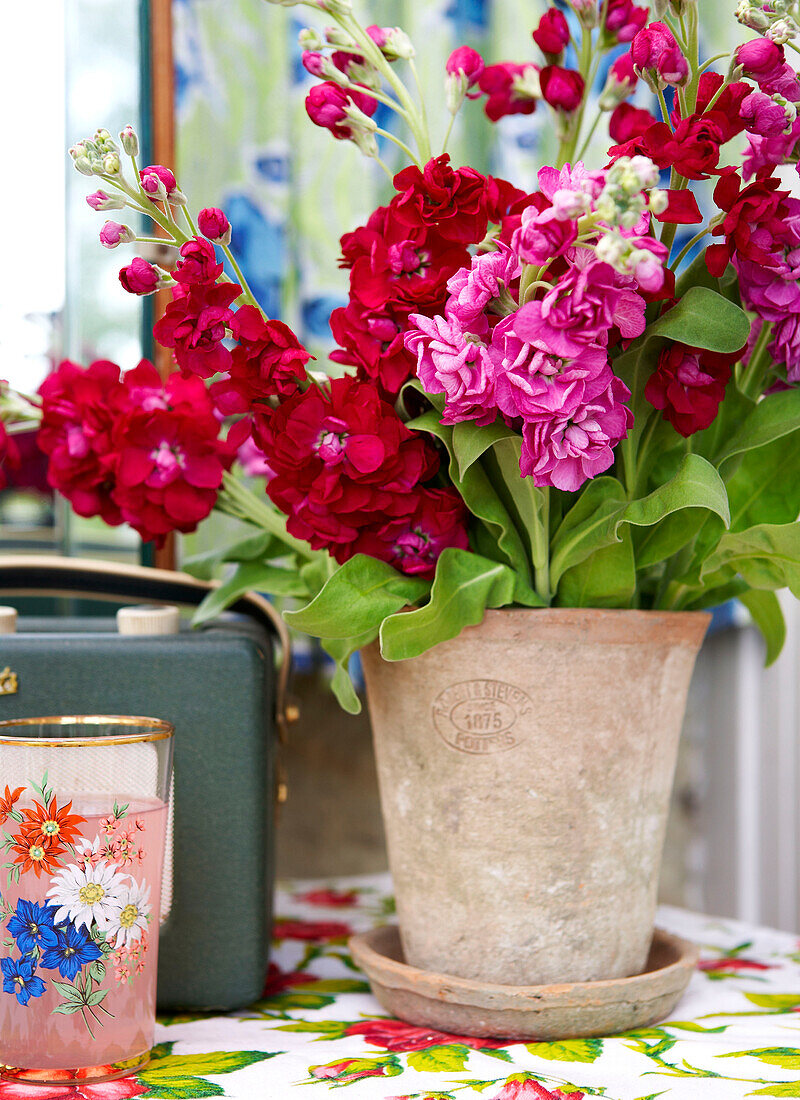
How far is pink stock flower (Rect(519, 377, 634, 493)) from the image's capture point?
1.43 feet

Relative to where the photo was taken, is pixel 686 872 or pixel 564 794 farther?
pixel 686 872

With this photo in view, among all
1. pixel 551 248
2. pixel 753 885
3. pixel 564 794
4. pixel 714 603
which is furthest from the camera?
pixel 753 885

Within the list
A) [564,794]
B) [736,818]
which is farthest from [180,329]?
[736,818]

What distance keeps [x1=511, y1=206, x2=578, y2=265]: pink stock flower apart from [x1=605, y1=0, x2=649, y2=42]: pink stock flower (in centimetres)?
25

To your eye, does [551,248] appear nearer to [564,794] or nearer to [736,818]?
[564,794]

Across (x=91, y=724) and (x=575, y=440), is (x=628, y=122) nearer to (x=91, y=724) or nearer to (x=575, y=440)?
(x=575, y=440)

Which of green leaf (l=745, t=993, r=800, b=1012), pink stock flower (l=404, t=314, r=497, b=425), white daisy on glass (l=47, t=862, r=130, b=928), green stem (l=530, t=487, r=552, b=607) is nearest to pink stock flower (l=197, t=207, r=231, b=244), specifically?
pink stock flower (l=404, t=314, r=497, b=425)

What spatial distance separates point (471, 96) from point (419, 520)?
0.88 ft

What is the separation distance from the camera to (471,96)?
0.58 meters

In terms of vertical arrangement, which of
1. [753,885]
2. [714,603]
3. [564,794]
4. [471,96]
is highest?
[471,96]

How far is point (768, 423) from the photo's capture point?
20.4 inches

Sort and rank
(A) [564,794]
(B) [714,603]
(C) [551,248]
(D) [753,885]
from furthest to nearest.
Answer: (D) [753,885] < (B) [714,603] < (A) [564,794] < (C) [551,248]

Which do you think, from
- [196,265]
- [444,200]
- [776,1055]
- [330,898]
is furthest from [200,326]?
[330,898]

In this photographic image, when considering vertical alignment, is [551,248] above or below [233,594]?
above
